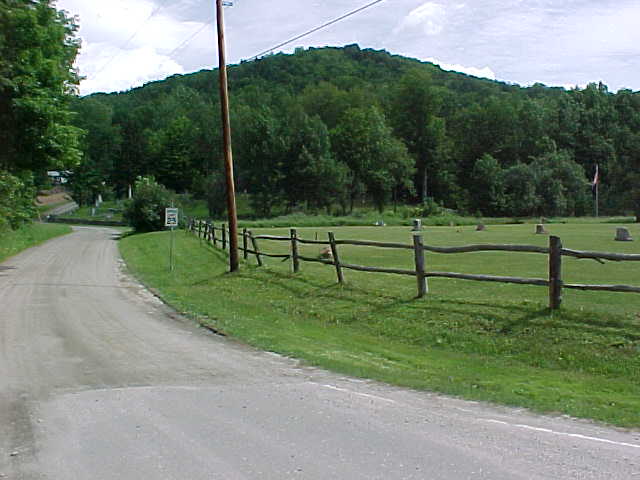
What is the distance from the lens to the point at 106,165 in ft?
386

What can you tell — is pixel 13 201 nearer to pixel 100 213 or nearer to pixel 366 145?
pixel 366 145

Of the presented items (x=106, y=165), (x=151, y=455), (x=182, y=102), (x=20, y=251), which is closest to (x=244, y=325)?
(x=151, y=455)

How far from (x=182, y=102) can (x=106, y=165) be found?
82.5 ft

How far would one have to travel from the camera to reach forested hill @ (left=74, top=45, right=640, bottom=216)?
93.3 meters

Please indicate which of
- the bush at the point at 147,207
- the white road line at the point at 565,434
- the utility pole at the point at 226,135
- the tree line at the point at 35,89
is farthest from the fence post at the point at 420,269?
the bush at the point at 147,207

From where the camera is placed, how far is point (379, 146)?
329 feet

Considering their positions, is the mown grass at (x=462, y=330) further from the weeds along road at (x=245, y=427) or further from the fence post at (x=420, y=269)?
the weeds along road at (x=245, y=427)

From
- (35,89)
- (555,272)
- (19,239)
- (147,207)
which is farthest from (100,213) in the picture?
(555,272)

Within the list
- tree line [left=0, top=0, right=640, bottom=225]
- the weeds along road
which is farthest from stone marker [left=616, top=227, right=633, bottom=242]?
tree line [left=0, top=0, right=640, bottom=225]

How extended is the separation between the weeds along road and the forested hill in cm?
7992

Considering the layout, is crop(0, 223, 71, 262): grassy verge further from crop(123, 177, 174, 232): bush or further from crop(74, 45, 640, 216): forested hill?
crop(74, 45, 640, 216): forested hill

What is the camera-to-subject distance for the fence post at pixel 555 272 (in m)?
11.6

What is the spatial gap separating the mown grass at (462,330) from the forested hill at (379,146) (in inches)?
2824

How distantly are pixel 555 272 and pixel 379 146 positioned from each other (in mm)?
89820
